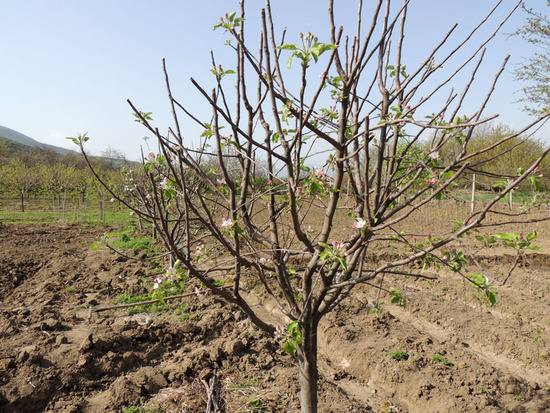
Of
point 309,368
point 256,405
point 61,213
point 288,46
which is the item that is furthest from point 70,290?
point 61,213

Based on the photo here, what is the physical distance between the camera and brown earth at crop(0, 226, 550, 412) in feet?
12.6

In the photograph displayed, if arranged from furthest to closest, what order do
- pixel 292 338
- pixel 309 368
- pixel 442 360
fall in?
1. pixel 442 360
2. pixel 309 368
3. pixel 292 338

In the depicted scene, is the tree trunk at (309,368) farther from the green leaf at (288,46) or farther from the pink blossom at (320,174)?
the green leaf at (288,46)

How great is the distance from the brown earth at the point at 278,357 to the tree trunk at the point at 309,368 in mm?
799

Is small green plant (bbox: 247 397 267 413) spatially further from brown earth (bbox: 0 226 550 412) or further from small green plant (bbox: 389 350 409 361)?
small green plant (bbox: 389 350 409 361)

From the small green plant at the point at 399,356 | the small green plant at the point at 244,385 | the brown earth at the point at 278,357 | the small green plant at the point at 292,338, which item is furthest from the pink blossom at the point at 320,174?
the small green plant at the point at 399,356

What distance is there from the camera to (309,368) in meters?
2.52

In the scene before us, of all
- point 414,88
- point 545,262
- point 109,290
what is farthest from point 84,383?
point 545,262

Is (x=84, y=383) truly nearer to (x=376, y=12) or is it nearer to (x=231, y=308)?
(x=231, y=308)

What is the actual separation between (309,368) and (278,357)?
2141mm

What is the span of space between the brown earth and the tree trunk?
0.80 m

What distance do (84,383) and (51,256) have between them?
24.3 ft

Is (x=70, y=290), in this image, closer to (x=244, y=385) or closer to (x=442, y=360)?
(x=244, y=385)

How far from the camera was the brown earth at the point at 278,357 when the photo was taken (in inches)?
151
